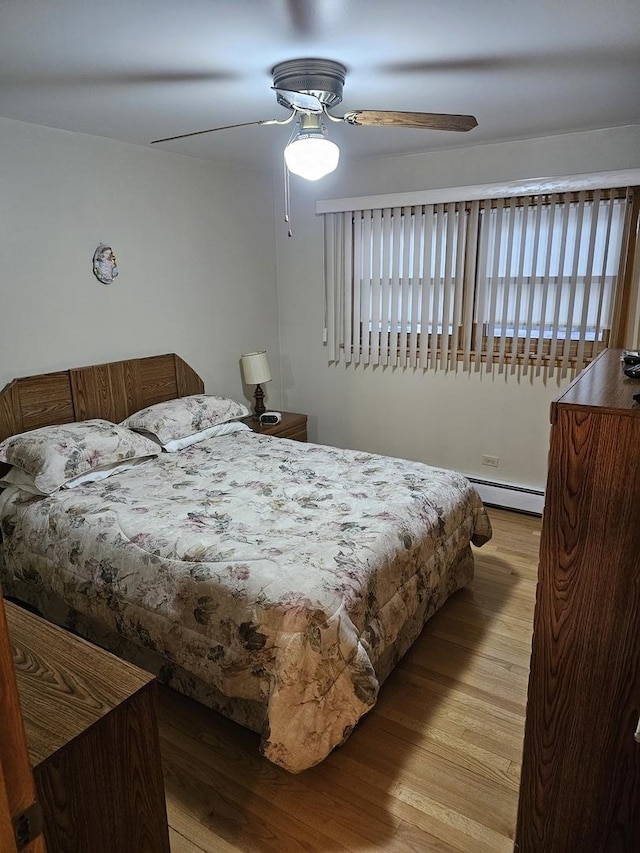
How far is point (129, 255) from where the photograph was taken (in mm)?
3514

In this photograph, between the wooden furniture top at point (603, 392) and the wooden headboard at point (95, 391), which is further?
the wooden headboard at point (95, 391)

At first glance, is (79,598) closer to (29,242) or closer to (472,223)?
(29,242)

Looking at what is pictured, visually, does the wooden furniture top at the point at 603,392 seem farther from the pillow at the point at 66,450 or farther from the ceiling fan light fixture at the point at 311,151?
the pillow at the point at 66,450

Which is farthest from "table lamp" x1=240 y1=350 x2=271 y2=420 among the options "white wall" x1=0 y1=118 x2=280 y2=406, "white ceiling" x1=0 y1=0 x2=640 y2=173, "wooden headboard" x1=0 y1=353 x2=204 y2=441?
"white ceiling" x1=0 y1=0 x2=640 y2=173

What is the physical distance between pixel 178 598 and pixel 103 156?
2657 millimetres

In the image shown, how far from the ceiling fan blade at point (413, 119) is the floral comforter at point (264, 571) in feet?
5.20

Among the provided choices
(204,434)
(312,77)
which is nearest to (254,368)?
(204,434)

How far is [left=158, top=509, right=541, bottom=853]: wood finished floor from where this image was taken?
1698mm

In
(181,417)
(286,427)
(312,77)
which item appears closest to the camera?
(312,77)

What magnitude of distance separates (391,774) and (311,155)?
2.36 metres

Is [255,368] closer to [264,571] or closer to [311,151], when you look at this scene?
[311,151]

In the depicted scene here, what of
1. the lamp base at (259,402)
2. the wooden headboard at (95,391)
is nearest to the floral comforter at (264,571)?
the wooden headboard at (95,391)

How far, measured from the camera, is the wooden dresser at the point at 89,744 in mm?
1062

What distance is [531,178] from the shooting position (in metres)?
3.48
